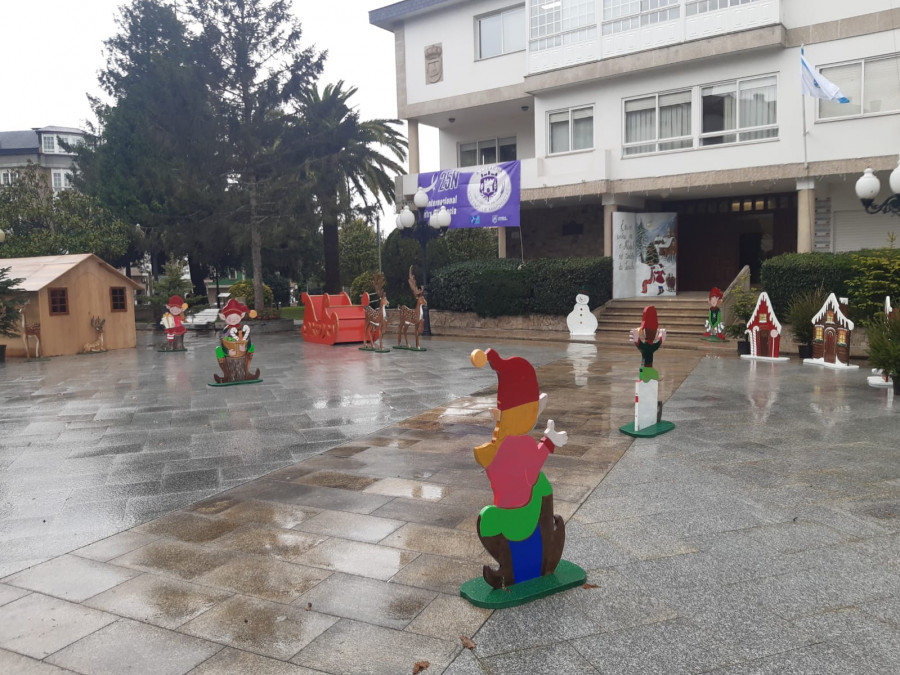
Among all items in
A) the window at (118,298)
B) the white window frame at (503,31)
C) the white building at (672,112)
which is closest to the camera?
the white building at (672,112)

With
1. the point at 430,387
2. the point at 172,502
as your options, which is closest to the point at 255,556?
the point at 172,502

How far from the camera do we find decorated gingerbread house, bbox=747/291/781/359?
1244 cm

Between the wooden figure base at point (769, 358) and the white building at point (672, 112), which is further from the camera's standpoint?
the white building at point (672, 112)

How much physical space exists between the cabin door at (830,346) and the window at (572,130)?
9844 millimetres

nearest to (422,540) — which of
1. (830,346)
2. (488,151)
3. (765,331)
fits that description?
(830,346)

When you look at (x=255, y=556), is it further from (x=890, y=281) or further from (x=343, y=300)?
(x=343, y=300)

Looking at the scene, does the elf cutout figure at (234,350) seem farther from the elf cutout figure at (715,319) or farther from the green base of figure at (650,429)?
the elf cutout figure at (715,319)

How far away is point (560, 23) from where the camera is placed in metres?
19.2

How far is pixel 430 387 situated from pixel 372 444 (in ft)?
11.2

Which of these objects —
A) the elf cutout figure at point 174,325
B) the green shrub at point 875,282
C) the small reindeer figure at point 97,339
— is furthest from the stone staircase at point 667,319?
the small reindeer figure at point 97,339

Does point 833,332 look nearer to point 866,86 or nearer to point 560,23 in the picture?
point 866,86

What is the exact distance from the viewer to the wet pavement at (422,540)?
3.08 metres

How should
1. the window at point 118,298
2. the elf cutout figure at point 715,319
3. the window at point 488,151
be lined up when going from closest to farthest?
the elf cutout figure at point 715,319 → the window at point 118,298 → the window at point 488,151

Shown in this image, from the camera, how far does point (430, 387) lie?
1022 centimetres
